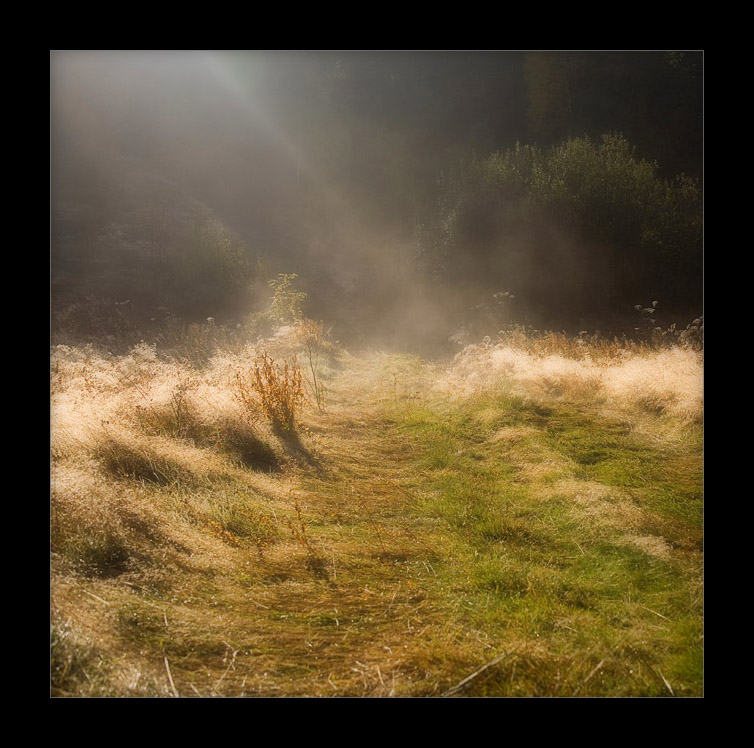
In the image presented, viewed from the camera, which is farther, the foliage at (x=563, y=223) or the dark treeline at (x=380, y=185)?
the foliage at (x=563, y=223)

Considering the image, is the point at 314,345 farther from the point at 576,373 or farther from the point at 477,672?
the point at 477,672

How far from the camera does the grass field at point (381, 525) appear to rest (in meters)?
2.40

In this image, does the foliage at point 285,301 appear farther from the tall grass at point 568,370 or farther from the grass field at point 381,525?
the tall grass at point 568,370

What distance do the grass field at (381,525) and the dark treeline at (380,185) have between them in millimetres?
354

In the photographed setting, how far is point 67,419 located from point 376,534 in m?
1.73

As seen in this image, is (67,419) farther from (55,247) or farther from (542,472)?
(542,472)

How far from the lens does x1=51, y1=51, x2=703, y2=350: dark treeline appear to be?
292cm

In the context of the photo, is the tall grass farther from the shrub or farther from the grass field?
the shrub

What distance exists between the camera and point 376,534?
2762 mm

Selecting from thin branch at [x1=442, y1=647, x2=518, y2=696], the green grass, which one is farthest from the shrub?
thin branch at [x1=442, y1=647, x2=518, y2=696]

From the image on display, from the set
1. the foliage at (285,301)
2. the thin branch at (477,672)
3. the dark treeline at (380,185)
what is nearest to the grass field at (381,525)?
the thin branch at (477,672)

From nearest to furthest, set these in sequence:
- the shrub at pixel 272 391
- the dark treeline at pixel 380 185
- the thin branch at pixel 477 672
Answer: the thin branch at pixel 477 672, the dark treeline at pixel 380 185, the shrub at pixel 272 391

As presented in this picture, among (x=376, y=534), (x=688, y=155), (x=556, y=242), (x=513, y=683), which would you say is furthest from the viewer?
(x=556, y=242)
